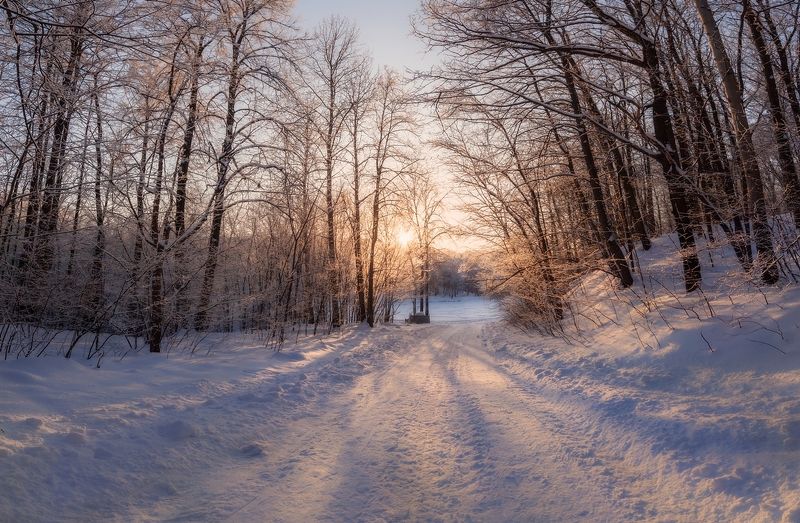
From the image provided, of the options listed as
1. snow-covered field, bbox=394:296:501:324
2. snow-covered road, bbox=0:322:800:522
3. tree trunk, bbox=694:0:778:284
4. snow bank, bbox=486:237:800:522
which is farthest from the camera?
snow-covered field, bbox=394:296:501:324

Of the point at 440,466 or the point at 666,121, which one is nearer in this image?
the point at 440,466

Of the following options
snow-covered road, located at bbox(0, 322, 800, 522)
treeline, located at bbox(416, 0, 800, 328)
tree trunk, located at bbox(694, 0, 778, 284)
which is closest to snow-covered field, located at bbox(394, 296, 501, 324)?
treeline, located at bbox(416, 0, 800, 328)

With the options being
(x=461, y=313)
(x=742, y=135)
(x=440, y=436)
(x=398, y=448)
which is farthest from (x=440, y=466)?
(x=461, y=313)

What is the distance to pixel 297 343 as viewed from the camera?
11805mm

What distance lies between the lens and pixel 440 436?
430cm

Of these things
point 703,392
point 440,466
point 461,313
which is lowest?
point 440,466

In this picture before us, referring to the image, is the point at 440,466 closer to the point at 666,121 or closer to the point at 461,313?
the point at 666,121

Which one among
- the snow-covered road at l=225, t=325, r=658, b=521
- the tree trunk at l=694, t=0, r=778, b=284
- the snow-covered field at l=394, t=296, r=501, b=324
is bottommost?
the snow-covered road at l=225, t=325, r=658, b=521

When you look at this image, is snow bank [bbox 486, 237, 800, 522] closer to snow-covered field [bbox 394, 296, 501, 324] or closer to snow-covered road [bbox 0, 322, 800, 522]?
snow-covered road [bbox 0, 322, 800, 522]

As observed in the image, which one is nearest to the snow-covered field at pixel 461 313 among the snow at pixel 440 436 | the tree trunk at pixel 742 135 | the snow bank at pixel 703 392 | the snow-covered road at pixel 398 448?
the snow bank at pixel 703 392

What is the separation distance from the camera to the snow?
9.42 ft

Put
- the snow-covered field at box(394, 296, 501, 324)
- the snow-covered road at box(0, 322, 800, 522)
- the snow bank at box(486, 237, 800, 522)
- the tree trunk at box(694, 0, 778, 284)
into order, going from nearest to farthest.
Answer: the snow-covered road at box(0, 322, 800, 522)
the snow bank at box(486, 237, 800, 522)
the tree trunk at box(694, 0, 778, 284)
the snow-covered field at box(394, 296, 501, 324)

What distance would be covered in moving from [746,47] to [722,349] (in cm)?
898

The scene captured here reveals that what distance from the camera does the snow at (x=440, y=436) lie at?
113 inches
